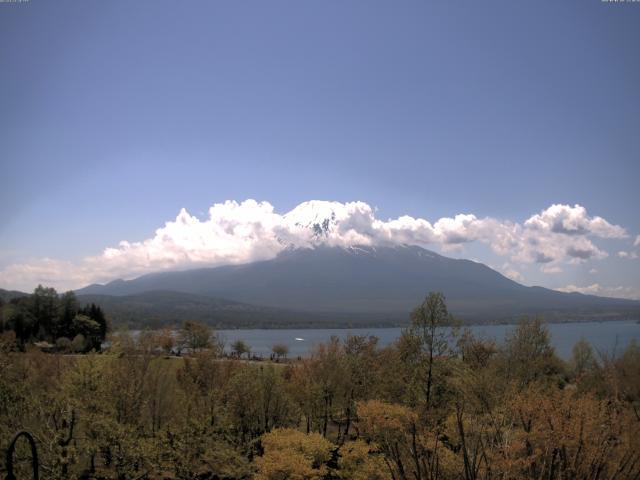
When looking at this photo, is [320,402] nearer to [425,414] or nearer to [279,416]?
[279,416]

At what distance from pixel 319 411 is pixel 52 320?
253ft

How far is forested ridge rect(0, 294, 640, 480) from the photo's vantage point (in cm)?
1895

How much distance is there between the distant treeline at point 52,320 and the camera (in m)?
88.2

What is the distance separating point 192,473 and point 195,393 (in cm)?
843

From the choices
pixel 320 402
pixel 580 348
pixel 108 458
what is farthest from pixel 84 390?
pixel 580 348

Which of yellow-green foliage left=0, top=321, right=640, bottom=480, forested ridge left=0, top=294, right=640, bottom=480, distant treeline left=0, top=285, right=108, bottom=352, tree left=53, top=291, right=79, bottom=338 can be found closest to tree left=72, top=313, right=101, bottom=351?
distant treeline left=0, top=285, right=108, bottom=352

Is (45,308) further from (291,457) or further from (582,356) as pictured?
(582,356)

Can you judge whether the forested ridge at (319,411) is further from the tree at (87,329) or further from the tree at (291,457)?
the tree at (87,329)

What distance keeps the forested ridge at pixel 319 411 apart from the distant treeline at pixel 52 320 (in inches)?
1852

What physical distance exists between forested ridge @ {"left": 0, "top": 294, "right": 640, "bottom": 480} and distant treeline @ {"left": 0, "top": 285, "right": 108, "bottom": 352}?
47036 millimetres

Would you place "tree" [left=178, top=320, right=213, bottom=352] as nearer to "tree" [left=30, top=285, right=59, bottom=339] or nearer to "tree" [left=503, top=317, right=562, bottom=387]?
"tree" [left=30, top=285, right=59, bottom=339]

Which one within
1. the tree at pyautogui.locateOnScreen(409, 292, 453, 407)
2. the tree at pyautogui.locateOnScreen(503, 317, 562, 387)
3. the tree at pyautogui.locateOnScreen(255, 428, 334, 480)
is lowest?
the tree at pyautogui.locateOnScreen(255, 428, 334, 480)

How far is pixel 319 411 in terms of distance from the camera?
37.7 meters

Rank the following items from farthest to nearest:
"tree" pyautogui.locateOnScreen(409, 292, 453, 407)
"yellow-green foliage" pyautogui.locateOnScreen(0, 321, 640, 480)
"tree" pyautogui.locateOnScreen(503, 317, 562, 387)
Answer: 1. "tree" pyautogui.locateOnScreen(503, 317, 562, 387)
2. "tree" pyautogui.locateOnScreen(409, 292, 453, 407)
3. "yellow-green foliage" pyautogui.locateOnScreen(0, 321, 640, 480)
